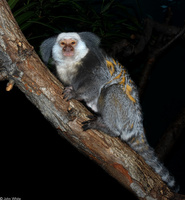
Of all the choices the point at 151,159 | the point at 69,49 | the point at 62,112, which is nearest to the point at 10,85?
the point at 62,112

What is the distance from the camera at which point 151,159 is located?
2.04 metres

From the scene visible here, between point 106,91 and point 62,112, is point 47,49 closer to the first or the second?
point 106,91

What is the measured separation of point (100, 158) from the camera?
66.8 inches

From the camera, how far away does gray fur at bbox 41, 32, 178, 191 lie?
2.01m

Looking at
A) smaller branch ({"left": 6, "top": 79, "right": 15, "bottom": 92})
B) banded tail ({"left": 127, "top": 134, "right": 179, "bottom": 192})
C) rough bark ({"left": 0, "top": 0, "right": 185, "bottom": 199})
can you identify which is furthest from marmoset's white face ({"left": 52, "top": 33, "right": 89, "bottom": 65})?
banded tail ({"left": 127, "top": 134, "right": 179, "bottom": 192})

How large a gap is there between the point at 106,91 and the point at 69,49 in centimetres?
60

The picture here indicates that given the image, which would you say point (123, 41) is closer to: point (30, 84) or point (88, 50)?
point (88, 50)

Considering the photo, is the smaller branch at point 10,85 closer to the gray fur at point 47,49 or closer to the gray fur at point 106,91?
the gray fur at point 106,91

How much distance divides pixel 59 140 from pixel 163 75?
8.36 ft

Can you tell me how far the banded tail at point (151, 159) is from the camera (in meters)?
1.97

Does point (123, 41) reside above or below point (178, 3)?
below

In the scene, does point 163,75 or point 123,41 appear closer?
point 123,41

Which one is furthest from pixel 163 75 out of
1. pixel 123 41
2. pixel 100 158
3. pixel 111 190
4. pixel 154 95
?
pixel 100 158

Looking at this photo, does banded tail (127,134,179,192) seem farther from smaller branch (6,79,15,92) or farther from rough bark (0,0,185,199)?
smaller branch (6,79,15,92)
